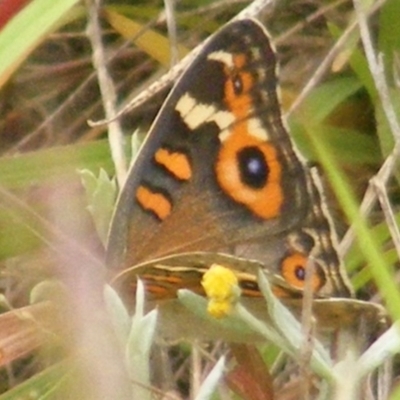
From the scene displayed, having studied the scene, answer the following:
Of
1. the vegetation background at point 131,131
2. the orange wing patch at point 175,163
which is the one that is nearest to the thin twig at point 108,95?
the vegetation background at point 131,131

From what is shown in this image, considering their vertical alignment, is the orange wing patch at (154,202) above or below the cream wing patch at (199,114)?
below

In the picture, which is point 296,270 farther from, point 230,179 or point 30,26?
point 30,26

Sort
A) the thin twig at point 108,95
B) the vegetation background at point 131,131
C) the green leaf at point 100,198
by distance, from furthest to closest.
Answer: the thin twig at point 108,95, the green leaf at point 100,198, the vegetation background at point 131,131

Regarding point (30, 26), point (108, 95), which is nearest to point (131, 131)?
point (108, 95)

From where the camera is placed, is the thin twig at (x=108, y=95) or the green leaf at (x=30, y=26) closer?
the green leaf at (x=30, y=26)

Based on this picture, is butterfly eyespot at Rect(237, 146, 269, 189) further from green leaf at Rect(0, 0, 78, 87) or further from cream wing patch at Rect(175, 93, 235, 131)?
green leaf at Rect(0, 0, 78, 87)

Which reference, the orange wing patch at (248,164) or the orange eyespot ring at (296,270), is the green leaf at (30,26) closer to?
the orange wing patch at (248,164)

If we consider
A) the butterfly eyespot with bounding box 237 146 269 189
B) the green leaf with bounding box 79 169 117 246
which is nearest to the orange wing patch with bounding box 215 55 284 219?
the butterfly eyespot with bounding box 237 146 269 189
